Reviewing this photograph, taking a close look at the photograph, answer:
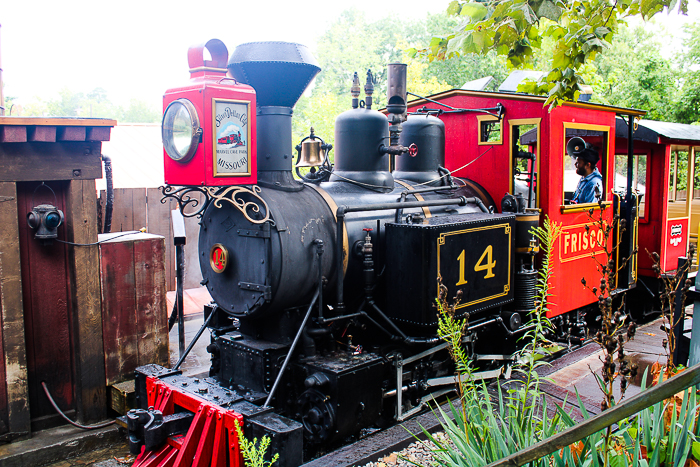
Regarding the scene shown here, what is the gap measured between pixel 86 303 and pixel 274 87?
2310 mm

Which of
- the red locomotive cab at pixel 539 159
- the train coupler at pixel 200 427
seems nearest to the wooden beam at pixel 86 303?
the train coupler at pixel 200 427

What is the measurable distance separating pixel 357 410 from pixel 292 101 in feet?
7.16

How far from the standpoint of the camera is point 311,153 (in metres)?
4.31

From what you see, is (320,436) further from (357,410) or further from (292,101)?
(292,101)

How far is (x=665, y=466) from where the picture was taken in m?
2.29

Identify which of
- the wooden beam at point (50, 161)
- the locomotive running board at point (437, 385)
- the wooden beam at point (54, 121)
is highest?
the wooden beam at point (54, 121)

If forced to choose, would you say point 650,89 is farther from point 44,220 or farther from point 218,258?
point 44,220

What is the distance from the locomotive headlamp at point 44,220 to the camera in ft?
13.6

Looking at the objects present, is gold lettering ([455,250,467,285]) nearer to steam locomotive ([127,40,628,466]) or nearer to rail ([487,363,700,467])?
steam locomotive ([127,40,628,466])

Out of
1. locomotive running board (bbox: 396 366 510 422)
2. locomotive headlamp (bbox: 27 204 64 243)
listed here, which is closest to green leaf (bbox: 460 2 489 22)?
locomotive running board (bbox: 396 366 510 422)

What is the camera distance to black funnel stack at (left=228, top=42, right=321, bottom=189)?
3713 millimetres

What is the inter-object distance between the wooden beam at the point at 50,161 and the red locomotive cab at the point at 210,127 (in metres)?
1.23

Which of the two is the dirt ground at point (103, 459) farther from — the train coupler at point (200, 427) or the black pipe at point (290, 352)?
the black pipe at point (290, 352)

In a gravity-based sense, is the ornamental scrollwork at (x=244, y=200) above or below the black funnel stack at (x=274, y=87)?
below
